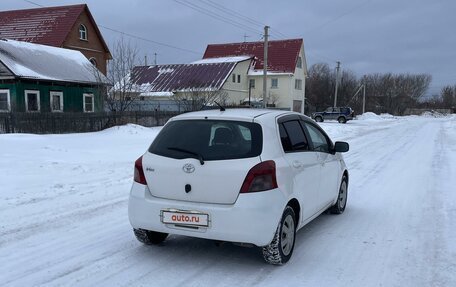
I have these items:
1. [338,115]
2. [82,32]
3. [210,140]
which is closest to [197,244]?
[210,140]

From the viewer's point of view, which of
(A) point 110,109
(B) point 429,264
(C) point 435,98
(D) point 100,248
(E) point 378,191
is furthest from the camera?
(C) point 435,98

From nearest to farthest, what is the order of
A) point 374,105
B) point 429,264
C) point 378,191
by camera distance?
1. point 429,264
2. point 378,191
3. point 374,105

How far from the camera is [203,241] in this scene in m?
5.21

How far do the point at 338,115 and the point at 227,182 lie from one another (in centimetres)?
4307

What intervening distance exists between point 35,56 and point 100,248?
23223 millimetres

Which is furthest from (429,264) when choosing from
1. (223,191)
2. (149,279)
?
(149,279)

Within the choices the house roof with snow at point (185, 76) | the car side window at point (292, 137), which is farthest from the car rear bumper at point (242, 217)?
the house roof with snow at point (185, 76)

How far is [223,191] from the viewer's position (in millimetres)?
4219

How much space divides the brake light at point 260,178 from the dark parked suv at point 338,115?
4233cm

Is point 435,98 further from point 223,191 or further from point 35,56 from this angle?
point 223,191

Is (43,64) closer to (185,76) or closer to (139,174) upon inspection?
(185,76)

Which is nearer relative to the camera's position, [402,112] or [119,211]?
[119,211]

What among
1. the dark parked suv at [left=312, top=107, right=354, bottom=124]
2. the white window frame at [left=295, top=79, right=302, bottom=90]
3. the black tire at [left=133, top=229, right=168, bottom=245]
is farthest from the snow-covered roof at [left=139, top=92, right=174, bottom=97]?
the black tire at [left=133, top=229, right=168, bottom=245]

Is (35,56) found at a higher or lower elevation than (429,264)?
higher
